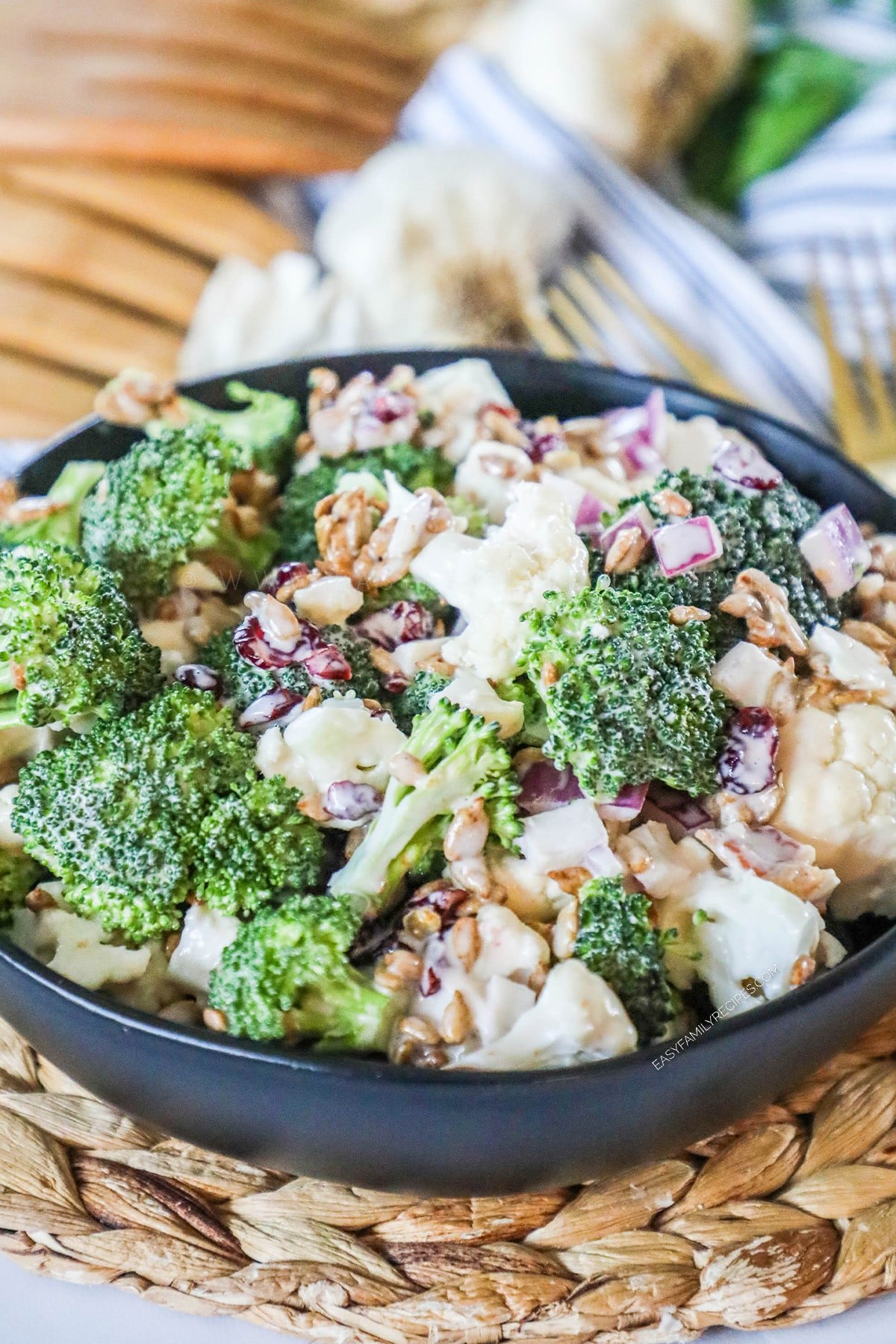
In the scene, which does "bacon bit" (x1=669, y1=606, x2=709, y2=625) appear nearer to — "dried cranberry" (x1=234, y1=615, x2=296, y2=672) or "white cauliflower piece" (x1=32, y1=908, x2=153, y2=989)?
"dried cranberry" (x1=234, y1=615, x2=296, y2=672)

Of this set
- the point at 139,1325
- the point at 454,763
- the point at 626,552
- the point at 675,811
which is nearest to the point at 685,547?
the point at 626,552

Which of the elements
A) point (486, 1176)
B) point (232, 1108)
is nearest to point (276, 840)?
point (232, 1108)

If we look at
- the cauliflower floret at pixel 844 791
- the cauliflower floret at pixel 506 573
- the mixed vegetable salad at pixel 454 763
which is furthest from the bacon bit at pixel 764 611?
the cauliflower floret at pixel 506 573

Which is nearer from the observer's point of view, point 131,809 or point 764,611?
point 131,809

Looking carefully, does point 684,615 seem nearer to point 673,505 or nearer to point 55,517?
point 673,505

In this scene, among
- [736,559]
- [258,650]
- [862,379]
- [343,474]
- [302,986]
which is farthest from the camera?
[862,379]

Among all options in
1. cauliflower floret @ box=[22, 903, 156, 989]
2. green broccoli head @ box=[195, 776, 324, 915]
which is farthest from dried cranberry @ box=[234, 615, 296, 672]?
cauliflower floret @ box=[22, 903, 156, 989]

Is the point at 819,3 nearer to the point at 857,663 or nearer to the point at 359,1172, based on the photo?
the point at 857,663
